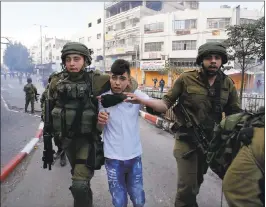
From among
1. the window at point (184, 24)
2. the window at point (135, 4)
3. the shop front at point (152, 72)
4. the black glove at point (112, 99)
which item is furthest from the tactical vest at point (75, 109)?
the window at point (135, 4)

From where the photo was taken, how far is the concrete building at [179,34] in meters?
31.4

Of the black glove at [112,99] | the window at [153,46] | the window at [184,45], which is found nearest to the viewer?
the black glove at [112,99]

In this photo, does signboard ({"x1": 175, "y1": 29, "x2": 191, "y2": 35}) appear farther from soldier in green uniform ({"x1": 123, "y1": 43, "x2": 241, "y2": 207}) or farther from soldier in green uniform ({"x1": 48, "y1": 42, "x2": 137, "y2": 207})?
soldier in green uniform ({"x1": 48, "y1": 42, "x2": 137, "y2": 207})

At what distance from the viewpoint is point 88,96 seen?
2.36m

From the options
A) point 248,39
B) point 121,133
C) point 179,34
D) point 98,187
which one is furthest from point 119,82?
point 179,34

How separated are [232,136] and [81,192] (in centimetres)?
142

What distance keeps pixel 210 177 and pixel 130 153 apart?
2144mm

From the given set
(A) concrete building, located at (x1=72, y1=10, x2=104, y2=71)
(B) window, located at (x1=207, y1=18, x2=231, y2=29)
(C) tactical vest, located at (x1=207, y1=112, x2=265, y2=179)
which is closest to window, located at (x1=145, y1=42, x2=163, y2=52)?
(B) window, located at (x1=207, y1=18, x2=231, y2=29)

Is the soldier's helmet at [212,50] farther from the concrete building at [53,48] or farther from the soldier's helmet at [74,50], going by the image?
the concrete building at [53,48]

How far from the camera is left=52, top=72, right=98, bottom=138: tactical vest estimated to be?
230 centimetres

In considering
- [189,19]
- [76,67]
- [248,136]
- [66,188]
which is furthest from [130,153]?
[189,19]

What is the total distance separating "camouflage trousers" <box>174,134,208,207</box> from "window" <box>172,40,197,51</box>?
31514mm

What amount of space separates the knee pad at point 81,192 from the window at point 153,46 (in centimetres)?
3342

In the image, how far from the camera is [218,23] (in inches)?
1244
